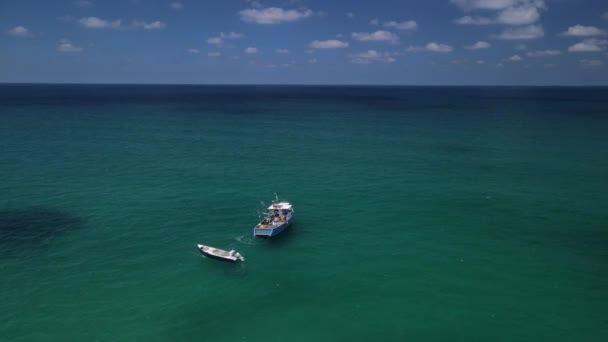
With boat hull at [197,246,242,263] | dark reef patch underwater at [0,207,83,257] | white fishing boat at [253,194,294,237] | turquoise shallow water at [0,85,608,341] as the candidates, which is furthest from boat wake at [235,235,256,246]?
dark reef patch underwater at [0,207,83,257]

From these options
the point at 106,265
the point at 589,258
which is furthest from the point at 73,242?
the point at 589,258

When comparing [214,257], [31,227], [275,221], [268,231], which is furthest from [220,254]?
[31,227]

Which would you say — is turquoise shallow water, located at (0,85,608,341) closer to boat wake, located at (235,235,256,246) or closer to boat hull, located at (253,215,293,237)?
boat wake, located at (235,235,256,246)

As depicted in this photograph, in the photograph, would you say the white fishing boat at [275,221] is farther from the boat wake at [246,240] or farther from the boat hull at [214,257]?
the boat hull at [214,257]

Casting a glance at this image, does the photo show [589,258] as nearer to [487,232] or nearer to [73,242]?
[487,232]

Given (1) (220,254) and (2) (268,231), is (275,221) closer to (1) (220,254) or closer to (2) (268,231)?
(2) (268,231)

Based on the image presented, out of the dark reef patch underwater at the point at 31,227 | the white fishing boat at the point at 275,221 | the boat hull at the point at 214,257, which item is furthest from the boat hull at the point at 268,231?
the dark reef patch underwater at the point at 31,227
